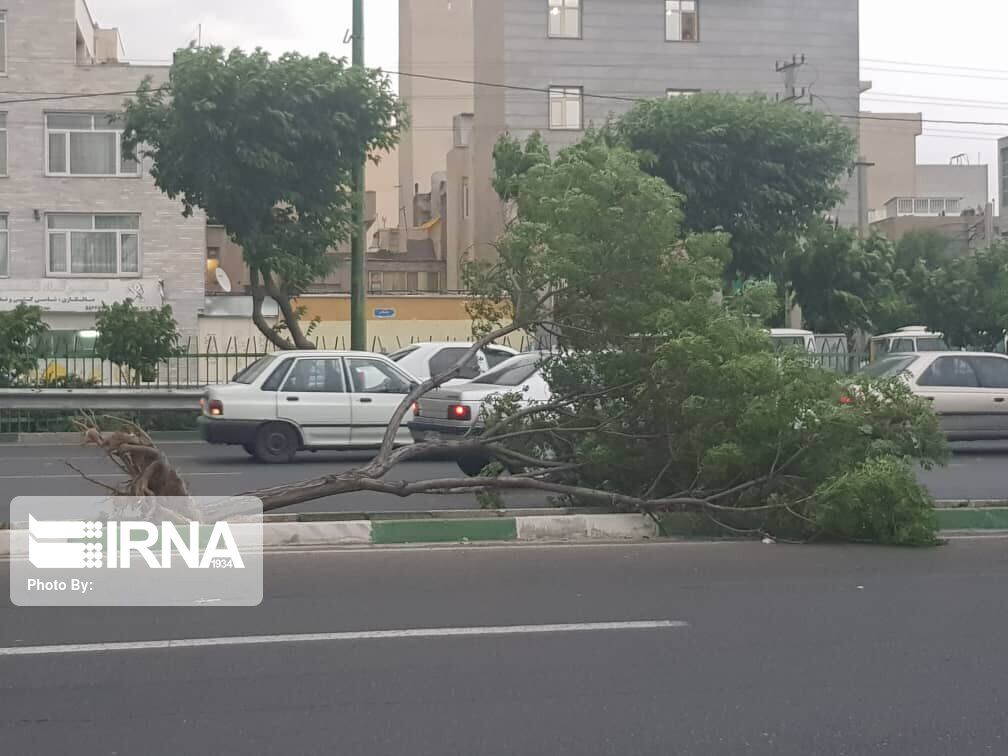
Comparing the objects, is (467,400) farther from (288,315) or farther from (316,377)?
(288,315)

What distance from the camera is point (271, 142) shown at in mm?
22531

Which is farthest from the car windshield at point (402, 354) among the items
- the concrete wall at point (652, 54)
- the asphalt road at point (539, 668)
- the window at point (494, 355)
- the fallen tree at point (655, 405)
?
the concrete wall at point (652, 54)

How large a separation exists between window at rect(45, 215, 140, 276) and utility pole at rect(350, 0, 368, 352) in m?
14.5

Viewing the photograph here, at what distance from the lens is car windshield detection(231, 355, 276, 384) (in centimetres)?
1689

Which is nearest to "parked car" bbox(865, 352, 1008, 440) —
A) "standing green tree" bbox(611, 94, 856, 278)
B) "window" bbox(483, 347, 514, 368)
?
"window" bbox(483, 347, 514, 368)

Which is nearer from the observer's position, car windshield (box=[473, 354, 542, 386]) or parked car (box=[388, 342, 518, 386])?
car windshield (box=[473, 354, 542, 386])

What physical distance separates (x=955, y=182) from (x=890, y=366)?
177 ft

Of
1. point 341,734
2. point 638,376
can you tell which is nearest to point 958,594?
point 638,376

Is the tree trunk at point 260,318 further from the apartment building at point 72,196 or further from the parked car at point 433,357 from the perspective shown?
the apartment building at point 72,196

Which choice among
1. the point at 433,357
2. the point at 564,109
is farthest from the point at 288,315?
the point at 564,109

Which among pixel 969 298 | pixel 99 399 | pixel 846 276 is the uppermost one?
pixel 846 276

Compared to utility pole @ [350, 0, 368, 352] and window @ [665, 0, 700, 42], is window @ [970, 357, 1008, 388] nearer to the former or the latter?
utility pole @ [350, 0, 368, 352]

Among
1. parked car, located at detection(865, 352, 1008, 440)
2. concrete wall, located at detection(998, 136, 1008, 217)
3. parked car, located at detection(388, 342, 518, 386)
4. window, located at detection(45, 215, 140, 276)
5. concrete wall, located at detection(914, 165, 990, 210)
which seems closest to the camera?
parked car, located at detection(865, 352, 1008, 440)

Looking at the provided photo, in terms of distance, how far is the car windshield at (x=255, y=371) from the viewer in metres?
16.9
